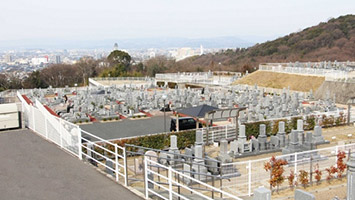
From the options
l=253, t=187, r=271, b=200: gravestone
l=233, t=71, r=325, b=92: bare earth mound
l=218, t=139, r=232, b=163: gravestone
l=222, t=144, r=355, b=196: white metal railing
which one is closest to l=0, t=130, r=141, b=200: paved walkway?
l=253, t=187, r=271, b=200: gravestone

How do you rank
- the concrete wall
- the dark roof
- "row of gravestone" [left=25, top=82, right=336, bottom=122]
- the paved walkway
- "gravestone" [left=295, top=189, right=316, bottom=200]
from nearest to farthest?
"gravestone" [left=295, top=189, right=316, bottom=200], the paved walkway, the dark roof, "row of gravestone" [left=25, top=82, right=336, bottom=122], the concrete wall

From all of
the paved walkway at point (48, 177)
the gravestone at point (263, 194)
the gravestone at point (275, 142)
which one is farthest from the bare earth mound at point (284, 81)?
the gravestone at point (263, 194)

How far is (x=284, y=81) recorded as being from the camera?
35.5 metres

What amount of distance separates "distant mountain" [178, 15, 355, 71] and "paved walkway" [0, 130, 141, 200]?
53025 mm

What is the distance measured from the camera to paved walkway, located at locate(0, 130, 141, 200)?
618 cm

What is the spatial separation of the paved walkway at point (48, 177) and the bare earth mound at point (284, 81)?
2708 cm

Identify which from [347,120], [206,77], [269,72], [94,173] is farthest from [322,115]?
[206,77]

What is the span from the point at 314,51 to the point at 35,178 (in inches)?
2774

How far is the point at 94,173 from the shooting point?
24.0 feet

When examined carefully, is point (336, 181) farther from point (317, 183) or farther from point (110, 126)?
point (110, 126)

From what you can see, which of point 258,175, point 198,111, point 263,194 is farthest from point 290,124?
point 263,194

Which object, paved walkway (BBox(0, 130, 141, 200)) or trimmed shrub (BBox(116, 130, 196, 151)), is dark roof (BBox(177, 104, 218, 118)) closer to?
trimmed shrub (BBox(116, 130, 196, 151))

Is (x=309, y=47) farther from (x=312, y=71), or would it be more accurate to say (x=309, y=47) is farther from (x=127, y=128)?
(x=127, y=128)

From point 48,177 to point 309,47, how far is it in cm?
7220
